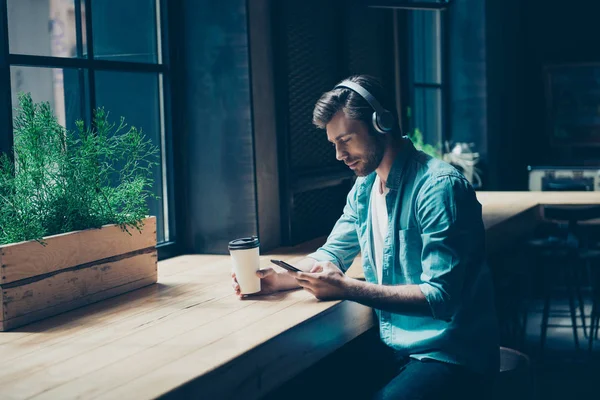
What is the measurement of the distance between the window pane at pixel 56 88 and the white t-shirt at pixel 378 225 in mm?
1130

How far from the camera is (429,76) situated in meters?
7.14

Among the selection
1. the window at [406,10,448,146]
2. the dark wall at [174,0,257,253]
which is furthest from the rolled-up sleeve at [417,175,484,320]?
the window at [406,10,448,146]

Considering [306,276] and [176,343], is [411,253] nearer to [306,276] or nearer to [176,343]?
[306,276]

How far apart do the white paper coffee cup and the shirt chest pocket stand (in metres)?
0.45

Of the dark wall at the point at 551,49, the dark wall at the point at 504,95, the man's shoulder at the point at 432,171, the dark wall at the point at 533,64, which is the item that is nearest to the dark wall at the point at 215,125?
the man's shoulder at the point at 432,171

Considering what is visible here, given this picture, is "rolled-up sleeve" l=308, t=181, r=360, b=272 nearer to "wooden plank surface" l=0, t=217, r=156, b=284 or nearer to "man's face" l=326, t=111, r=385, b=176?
"man's face" l=326, t=111, r=385, b=176

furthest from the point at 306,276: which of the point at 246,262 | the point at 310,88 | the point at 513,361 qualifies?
the point at 310,88

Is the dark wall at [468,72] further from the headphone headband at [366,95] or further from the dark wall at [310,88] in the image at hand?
the headphone headband at [366,95]

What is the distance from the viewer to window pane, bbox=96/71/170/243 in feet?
9.45

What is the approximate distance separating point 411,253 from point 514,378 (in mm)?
524

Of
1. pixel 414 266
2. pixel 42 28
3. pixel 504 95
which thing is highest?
pixel 504 95

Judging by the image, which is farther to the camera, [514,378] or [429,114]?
[429,114]

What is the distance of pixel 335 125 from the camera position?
2262 millimetres

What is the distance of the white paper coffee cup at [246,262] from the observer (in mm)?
2229
